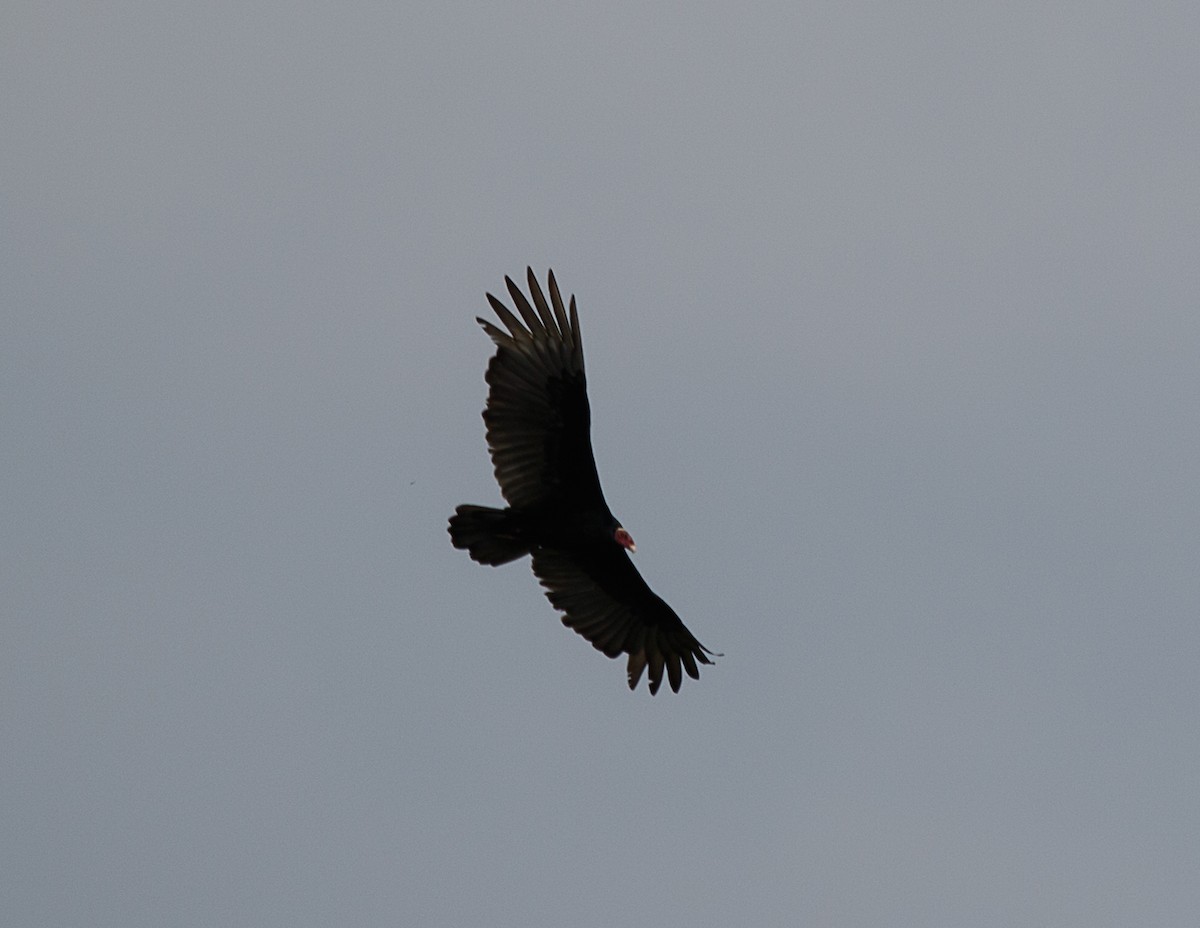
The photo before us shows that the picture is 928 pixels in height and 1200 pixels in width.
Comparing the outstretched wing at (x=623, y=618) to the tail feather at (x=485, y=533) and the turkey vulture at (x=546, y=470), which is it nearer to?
the turkey vulture at (x=546, y=470)

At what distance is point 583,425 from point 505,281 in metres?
1.90

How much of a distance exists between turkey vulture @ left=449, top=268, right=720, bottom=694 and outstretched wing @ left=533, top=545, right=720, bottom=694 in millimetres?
24

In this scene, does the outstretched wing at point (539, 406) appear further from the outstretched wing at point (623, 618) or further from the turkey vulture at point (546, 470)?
the outstretched wing at point (623, 618)

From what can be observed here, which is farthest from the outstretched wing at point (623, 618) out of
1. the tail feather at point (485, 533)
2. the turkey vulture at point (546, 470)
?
the tail feather at point (485, 533)

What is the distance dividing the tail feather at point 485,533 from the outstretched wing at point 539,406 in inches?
13.4

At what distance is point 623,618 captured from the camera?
24000 millimetres

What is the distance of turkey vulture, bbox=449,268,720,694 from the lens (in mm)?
22297

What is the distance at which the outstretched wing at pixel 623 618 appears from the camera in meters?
23.7

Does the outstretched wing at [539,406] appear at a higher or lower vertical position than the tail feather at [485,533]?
higher

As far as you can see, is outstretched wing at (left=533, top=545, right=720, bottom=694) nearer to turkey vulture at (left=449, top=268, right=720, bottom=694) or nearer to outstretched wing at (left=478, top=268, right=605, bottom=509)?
turkey vulture at (left=449, top=268, right=720, bottom=694)

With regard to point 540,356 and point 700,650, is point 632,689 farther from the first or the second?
point 540,356

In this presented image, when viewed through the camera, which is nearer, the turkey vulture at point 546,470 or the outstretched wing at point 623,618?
the turkey vulture at point 546,470

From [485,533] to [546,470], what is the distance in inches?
40.9

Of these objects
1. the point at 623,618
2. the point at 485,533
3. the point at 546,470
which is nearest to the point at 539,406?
the point at 546,470
